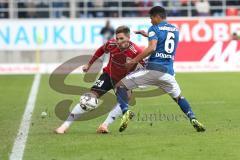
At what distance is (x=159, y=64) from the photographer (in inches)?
456

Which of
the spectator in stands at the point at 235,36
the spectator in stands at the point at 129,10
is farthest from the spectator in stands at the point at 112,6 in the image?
the spectator in stands at the point at 235,36

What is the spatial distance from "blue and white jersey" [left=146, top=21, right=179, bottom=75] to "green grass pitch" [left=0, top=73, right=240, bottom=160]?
3.38 feet

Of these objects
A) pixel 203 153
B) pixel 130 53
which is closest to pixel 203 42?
pixel 130 53

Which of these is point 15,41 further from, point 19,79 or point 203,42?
point 203,42

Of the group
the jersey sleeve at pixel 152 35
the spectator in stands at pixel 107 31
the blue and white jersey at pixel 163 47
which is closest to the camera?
the jersey sleeve at pixel 152 35

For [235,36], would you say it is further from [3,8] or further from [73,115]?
[73,115]

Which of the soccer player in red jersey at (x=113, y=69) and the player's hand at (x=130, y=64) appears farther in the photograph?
the soccer player in red jersey at (x=113, y=69)

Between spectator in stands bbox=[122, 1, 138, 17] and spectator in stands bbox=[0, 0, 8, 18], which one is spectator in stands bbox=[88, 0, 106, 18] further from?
spectator in stands bbox=[0, 0, 8, 18]

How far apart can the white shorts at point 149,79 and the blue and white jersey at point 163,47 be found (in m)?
0.08

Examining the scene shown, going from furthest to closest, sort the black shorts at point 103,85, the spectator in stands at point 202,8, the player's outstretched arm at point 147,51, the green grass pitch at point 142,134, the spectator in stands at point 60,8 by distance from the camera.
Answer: the spectator in stands at point 60,8
the spectator in stands at point 202,8
the black shorts at point 103,85
the player's outstretched arm at point 147,51
the green grass pitch at point 142,134

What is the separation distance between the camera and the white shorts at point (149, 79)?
38.2 ft

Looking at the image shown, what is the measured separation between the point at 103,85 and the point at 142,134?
1082 millimetres

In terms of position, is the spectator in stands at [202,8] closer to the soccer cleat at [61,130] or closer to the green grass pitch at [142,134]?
the green grass pitch at [142,134]

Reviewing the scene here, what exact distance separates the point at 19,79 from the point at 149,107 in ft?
33.4
